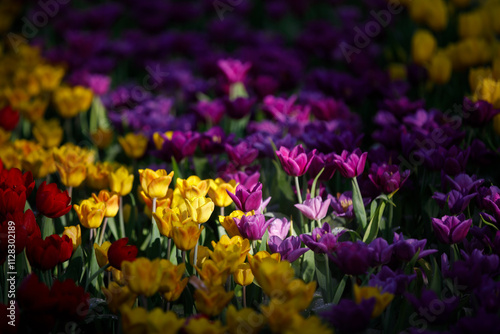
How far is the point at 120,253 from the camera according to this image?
1.67 m

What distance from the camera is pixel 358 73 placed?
13.5 ft

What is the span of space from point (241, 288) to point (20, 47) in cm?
385

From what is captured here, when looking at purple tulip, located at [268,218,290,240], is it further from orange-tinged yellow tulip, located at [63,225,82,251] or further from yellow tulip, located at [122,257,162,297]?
orange-tinged yellow tulip, located at [63,225,82,251]

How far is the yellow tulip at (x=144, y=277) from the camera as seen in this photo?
1497mm

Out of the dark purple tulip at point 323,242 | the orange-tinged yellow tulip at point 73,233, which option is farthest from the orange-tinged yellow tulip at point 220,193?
the orange-tinged yellow tulip at point 73,233

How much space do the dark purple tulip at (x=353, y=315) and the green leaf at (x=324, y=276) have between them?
38 cm

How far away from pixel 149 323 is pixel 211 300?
19 cm

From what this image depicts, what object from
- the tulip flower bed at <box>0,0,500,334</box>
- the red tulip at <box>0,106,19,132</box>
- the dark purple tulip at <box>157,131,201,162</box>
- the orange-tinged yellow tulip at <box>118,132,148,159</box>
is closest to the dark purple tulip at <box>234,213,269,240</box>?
the tulip flower bed at <box>0,0,500,334</box>

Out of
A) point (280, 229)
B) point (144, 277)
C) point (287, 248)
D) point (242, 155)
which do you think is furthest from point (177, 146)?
point (144, 277)

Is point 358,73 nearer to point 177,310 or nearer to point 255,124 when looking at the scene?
point 255,124

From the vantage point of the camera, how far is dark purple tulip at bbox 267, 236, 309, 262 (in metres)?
1.73

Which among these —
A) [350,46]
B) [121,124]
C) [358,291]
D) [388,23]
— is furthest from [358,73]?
[358,291]

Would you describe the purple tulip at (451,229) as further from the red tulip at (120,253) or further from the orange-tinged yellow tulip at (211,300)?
the red tulip at (120,253)

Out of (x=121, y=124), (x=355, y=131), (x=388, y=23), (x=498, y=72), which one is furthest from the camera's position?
(x=388, y=23)
